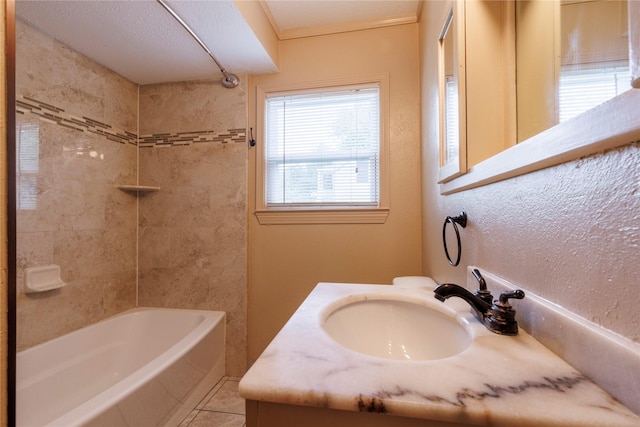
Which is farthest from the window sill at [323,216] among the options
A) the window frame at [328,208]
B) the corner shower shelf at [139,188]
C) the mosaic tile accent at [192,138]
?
the corner shower shelf at [139,188]

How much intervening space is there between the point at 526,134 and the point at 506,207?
233mm

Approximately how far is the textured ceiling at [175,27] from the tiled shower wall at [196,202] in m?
0.21

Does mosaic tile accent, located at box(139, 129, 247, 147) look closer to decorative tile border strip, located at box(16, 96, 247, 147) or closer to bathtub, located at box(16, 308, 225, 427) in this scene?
decorative tile border strip, located at box(16, 96, 247, 147)

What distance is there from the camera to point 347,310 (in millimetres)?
875

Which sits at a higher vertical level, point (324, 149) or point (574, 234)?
point (324, 149)

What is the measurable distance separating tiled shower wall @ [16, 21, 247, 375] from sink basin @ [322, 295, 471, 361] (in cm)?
128

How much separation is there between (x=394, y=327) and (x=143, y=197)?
211 cm

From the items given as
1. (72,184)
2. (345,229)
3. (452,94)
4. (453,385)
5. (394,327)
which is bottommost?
(394,327)

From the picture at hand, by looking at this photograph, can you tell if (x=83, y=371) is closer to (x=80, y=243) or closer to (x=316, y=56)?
(x=80, y=243)

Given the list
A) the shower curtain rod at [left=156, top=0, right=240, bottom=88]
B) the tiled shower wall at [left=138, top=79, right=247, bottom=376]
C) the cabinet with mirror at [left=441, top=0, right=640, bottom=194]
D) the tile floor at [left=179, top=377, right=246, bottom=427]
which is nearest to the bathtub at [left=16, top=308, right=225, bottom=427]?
the tile floor at [left=179, top=377, right=246, bottom=427]

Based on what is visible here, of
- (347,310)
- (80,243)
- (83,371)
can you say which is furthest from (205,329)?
(347,310)

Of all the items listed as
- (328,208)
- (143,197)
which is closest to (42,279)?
(143,197)

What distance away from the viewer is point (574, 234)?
0.46 meters

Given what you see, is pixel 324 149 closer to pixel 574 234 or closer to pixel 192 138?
pixel 192 138
